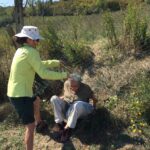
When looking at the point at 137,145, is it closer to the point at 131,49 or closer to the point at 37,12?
the point at 131,49

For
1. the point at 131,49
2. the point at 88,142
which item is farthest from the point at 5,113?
the point at 131,49

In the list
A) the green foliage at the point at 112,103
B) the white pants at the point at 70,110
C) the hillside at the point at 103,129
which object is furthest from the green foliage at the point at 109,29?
the white pants at the point at 70,110

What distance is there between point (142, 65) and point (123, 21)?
3.64 ft

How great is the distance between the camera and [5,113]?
9.19 m

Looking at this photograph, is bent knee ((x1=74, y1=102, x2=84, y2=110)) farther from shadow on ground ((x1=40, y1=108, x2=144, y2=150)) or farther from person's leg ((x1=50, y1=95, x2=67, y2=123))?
shadow on ground ((x1=40, y1=108, x2=144, y2=150))

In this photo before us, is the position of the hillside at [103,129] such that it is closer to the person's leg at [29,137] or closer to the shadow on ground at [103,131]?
the shadow on ground at [103,131]

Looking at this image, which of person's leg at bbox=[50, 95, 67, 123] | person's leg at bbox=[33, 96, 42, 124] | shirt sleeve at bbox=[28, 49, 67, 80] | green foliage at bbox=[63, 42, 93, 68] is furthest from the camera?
green foliage at bbox=[63, 42, 93, 68]

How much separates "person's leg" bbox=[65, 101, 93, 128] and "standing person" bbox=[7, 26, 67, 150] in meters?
0.63

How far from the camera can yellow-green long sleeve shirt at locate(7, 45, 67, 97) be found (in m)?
7.03

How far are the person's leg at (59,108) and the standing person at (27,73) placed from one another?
58 centimetres

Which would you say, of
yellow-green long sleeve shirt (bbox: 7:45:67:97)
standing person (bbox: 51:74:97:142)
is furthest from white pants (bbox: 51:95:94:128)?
yellow-green long sleeve shirt (bbox: 7:45:67:97)

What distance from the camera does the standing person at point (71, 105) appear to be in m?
7.67

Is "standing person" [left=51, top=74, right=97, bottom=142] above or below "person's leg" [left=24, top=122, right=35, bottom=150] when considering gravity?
above

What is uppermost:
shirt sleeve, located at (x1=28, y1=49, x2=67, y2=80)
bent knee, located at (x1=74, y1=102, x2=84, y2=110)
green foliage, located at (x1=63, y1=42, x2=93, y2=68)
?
shirt sleeve, located at (x1=28, y1=49, x2=67, y2=80)
